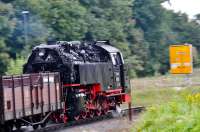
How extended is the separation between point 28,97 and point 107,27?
50860 millimetres

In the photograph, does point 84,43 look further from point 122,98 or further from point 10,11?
point 10,11

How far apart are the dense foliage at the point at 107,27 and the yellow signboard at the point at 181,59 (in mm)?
24126

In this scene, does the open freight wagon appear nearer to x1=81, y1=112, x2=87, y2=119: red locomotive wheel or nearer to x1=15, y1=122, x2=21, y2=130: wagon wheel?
x1=15, y1=122, x2=21, y2=130: wagon wheel

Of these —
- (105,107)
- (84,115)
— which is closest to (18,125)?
(84,115)

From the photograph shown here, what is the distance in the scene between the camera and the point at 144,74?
80.0 metres

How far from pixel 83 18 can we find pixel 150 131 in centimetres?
5215

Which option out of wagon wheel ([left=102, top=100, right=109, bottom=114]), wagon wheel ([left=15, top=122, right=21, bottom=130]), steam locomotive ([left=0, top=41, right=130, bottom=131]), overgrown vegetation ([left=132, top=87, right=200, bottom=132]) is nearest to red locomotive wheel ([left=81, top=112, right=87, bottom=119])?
steam locomotive ([left=0, top=41, right=130, bottom=131])

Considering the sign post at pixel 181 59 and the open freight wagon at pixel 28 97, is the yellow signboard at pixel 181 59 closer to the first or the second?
A: the sign post at pixel 181 59

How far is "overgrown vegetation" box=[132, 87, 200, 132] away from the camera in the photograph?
11796 mm

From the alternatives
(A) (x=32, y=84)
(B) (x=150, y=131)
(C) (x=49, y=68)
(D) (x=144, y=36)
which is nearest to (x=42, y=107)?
(A) (x=32, y=84)

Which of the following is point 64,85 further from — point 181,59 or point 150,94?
point 150,94

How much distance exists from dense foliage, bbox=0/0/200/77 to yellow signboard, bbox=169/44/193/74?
24.1 metres

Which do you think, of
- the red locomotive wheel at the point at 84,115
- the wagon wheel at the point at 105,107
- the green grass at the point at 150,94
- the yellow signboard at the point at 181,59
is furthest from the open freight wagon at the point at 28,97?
the green grass at the point at 150,94

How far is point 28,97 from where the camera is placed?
18.5m
